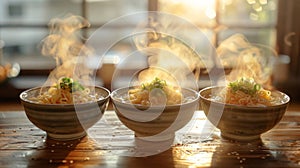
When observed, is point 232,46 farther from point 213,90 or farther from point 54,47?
point 213,90

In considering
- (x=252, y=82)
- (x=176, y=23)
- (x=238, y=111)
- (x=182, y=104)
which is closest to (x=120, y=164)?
(x=182, y=104)

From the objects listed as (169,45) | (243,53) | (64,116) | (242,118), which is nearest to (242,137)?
(242,118)

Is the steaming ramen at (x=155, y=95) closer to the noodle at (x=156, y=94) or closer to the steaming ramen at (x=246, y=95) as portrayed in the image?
the noodle at (x=156, y=94)

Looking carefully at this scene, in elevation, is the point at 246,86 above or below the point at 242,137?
above

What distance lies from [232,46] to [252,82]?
2323mm

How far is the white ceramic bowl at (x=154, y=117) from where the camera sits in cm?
135

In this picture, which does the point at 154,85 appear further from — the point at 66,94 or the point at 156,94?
the point at 66,94

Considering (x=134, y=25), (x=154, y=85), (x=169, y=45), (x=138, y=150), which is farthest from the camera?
(x=134, y=25)

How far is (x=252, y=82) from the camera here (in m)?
1.50

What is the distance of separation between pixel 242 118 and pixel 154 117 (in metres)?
0.32

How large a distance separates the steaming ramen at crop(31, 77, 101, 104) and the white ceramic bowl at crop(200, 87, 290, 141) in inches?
17.4

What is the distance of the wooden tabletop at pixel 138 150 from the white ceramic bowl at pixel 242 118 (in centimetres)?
4

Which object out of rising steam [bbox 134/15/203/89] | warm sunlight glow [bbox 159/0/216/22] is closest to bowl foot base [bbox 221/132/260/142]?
rising steam [bbox 134/15/203/89]

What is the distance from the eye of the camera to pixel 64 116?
4.57 ft
